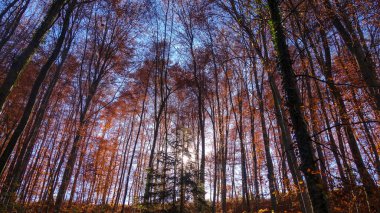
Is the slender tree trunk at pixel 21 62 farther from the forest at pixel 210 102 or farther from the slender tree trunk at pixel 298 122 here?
the slender tree trunk at pixel 298 122

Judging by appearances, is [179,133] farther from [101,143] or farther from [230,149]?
[230,149]

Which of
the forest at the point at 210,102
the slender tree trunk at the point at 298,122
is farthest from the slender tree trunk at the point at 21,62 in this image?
the slender tree trunk at the point at 298,122

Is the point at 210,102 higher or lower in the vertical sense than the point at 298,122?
higher

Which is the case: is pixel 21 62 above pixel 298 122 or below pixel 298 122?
above

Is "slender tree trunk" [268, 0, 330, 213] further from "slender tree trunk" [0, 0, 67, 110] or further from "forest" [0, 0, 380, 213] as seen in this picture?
"slender tree trunk" [0, 0, 67, 110]

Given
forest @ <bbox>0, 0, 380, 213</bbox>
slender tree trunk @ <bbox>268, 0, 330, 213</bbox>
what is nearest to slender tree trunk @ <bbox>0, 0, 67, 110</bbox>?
forest @ <bbox>0, 0, 380, 213</bbox>

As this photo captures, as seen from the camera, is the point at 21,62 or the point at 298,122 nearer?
the point at 298,122

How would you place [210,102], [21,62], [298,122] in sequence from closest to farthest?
[298,122]
[21,62]
[210,102]

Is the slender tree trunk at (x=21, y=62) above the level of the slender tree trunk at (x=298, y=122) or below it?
above

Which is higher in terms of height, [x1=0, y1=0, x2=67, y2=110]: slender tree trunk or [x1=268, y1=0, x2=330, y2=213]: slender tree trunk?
[x1=0, y1=0, x2=67, y2=110]: slender tree trunk

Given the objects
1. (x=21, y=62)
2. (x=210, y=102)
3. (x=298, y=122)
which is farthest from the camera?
(x=210, y=102)

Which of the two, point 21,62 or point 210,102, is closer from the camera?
point 21,62

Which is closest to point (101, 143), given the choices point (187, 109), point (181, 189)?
point (187, 109)

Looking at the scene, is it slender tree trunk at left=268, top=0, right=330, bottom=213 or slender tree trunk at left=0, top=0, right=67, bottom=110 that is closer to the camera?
slender tree trunk at left=268, top=0, right=330, bottom=213
